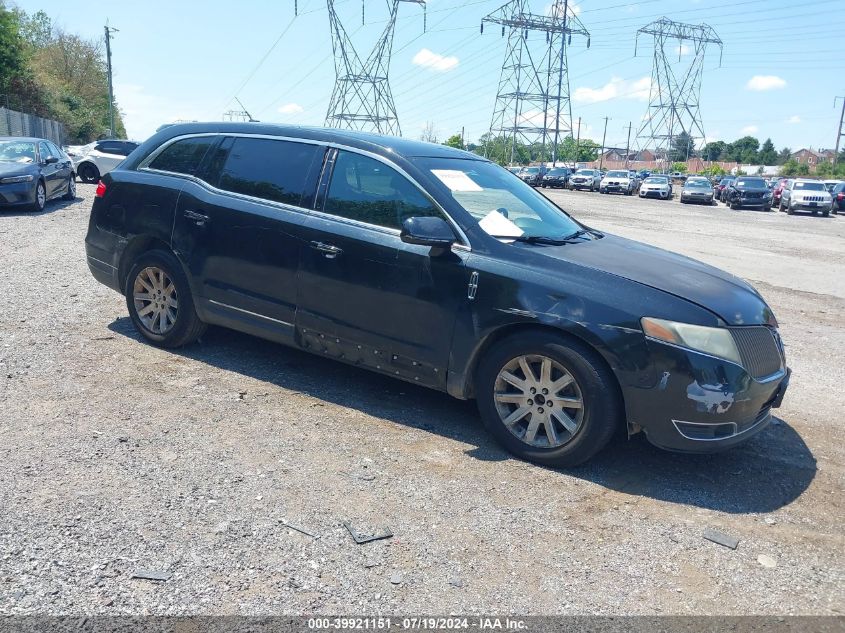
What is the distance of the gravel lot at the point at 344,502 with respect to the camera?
3072 millimetres

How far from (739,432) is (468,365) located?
1.58m

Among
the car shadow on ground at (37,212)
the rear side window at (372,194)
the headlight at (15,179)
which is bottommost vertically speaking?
the car shadow on ground at (37,212)

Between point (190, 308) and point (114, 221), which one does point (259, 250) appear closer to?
point (190, 308)

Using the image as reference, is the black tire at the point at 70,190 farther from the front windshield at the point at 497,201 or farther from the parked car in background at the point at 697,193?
the parked car in background at the point at 697,193

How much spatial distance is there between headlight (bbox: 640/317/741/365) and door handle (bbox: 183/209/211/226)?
3.31m

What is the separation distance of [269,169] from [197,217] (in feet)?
2.24

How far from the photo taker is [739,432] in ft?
13.6

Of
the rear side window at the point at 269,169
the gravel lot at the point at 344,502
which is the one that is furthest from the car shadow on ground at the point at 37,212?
the rear side window at the point at 269,169

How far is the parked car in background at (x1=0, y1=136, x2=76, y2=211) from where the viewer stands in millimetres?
14414

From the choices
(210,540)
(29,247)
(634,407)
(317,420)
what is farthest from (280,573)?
(29,247)

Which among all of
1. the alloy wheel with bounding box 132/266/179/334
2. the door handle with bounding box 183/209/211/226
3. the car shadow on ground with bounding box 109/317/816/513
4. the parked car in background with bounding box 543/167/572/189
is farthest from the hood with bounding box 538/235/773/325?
the parked car in background with bounding box 543/167/572/189

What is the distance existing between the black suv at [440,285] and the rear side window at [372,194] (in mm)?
10

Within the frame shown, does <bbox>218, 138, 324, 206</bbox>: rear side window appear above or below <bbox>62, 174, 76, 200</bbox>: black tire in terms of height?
above

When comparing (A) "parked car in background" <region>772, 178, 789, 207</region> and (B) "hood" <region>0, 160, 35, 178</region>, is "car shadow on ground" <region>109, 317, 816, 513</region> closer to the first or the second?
(B) "hood" <region>0, 160, 35, 178</region>
